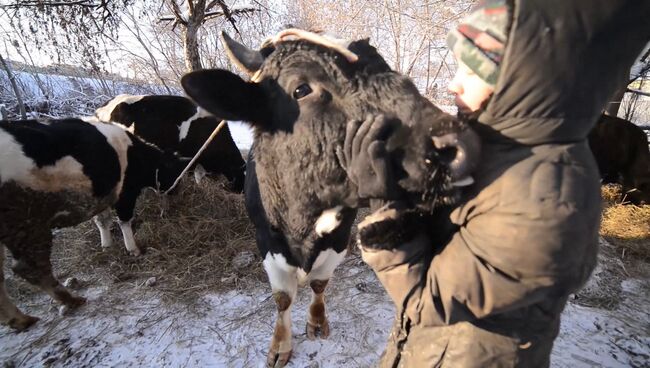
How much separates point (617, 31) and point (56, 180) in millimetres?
4024

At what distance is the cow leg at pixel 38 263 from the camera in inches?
119

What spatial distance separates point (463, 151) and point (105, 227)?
4.90m

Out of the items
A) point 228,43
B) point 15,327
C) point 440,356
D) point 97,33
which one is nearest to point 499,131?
point 440,356

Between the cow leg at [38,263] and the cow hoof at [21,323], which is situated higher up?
the cow leg at [38,263]

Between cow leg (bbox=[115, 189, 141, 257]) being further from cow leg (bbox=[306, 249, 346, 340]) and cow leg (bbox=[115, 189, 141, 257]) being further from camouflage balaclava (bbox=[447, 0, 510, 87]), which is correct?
camouflage balaclava (bbox=[447, 0, 510, 87])

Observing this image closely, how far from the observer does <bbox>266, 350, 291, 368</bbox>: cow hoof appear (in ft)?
9.13

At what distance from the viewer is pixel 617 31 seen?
0.83 m

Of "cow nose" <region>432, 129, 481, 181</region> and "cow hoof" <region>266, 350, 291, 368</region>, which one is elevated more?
"cow nose" <region>432, 129, 481, 181</region>

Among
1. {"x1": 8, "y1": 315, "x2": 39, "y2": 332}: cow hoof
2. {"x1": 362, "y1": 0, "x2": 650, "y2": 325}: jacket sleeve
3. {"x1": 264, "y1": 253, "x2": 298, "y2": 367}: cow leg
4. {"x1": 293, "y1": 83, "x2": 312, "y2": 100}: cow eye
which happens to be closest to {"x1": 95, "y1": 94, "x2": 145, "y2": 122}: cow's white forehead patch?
{"x1": 8, "y1": 315, "x2": 39, "y2": 332}: cow hoof

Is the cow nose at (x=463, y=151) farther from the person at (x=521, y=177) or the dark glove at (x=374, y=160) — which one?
the dark glove at (x=374, y=160)

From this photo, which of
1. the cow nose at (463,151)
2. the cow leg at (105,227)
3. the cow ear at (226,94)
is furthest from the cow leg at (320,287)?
the cow leg at (105,227)

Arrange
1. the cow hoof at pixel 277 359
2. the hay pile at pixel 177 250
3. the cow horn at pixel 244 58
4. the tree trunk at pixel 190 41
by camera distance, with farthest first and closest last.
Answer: the tree trunk at pixel 190 41, the hay pile at pixel 177 250, the cow hoof at pixel 277 359, the cow horn at pixel 244 58

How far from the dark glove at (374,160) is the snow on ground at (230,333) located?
2171 millimetres

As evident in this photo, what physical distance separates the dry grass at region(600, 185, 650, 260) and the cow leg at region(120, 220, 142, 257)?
6.59 metres
